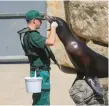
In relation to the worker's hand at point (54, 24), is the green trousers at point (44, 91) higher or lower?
lower

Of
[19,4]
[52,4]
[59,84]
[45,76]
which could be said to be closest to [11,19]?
[19,4]

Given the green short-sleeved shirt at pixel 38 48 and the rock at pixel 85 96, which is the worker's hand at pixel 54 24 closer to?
the green short-sleeved shirt at pixel 38 48

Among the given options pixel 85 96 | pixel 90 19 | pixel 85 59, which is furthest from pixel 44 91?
pixel 90 19

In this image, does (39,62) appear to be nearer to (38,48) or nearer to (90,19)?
(38,48)

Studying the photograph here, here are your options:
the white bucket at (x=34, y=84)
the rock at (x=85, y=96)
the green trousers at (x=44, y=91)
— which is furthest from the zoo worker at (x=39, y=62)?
the rock at (x=85, y=96)

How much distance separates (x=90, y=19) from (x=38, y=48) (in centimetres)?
144

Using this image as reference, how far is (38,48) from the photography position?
4773 mm

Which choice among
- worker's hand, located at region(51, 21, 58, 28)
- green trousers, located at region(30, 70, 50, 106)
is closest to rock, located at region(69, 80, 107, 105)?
green trousers, located at region(30, 70, 50, 106)

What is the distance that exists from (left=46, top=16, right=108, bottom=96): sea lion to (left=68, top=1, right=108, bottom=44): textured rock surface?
1.12 m

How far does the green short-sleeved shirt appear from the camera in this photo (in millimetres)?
4672

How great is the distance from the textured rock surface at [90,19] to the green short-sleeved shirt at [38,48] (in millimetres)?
1326

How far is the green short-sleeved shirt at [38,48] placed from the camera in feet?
15.3

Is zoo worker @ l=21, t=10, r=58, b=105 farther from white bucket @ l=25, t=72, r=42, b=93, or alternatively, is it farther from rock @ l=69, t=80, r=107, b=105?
rock @ l=69, t=80, r=107, b=105

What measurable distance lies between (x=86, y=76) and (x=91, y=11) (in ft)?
4.60
